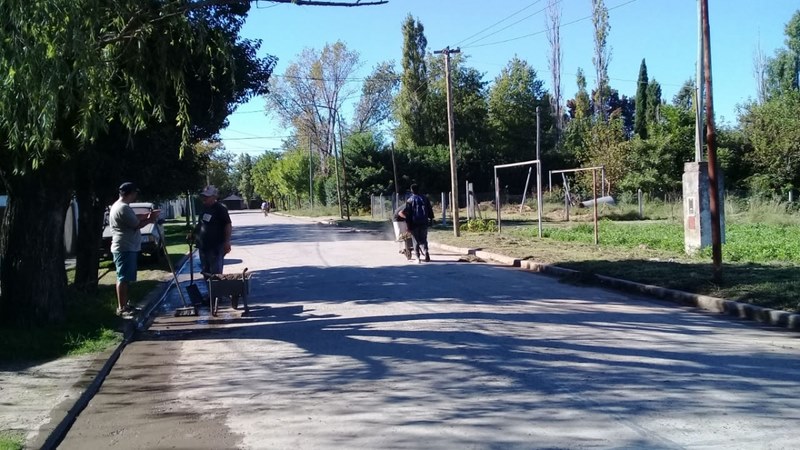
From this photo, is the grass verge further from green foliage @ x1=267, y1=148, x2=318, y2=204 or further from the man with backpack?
green foliage @ x1=267, y1=148, x2=318, y2=204

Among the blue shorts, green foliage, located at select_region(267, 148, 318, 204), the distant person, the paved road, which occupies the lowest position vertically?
the paved road

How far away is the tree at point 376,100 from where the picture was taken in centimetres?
6962

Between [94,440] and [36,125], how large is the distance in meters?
3.18

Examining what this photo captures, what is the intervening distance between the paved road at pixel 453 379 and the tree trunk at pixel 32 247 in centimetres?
130

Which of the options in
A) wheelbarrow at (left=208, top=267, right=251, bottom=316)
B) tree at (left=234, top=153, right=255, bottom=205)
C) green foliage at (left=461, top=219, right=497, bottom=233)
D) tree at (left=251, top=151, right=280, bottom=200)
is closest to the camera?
wheelbarrow at (left=208, top=267, right=251, bottom=316)

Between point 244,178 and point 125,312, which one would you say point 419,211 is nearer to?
point 125,312

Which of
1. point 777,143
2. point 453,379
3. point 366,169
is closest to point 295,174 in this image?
point 366,169

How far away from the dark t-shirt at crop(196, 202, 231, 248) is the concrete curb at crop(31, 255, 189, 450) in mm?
1459

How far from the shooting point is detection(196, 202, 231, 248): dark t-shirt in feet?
37.0

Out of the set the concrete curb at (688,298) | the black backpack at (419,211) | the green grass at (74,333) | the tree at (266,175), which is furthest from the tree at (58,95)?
the tree at (266,175)

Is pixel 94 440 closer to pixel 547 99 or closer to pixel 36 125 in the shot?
pixel 36 125

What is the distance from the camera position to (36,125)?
7.09 m

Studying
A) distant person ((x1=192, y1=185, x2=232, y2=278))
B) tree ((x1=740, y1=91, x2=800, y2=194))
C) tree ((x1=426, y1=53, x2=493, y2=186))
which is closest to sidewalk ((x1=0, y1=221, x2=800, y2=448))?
distant person ((x1=192, y1=185, x2=232, y2=278))

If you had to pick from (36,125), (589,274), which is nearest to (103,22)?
(36,125)
